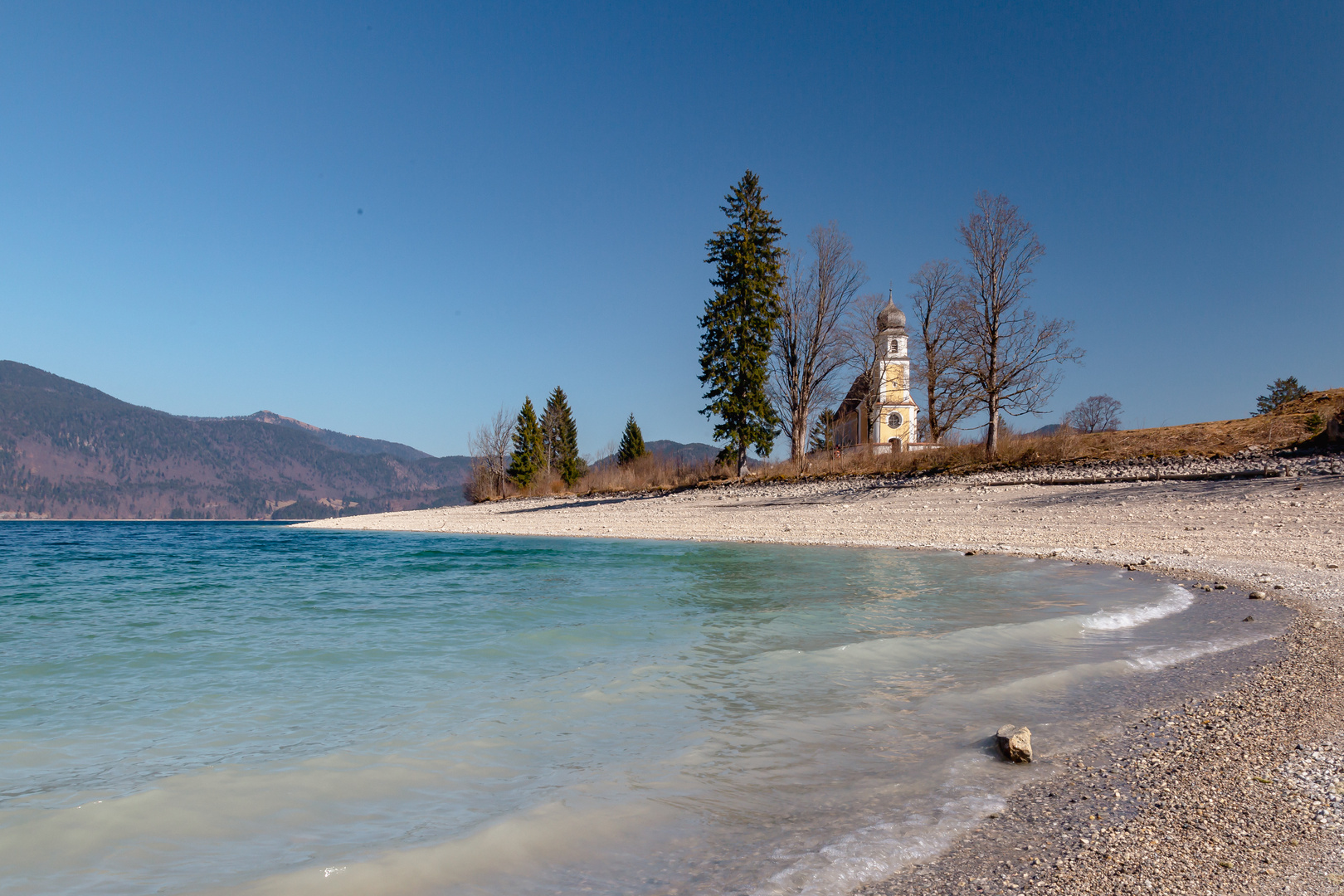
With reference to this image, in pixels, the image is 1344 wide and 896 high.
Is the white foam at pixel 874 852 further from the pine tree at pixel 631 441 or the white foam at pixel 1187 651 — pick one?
the pine tree at pixel 631 441

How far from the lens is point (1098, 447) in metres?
21.3

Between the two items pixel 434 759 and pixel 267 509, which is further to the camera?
pixel 267 509

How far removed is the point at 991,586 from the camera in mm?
9273

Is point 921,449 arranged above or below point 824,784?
above

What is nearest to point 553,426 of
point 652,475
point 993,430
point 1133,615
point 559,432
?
point 559,432

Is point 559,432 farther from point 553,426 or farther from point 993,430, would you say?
point 993,430

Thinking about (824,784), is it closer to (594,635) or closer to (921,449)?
(594,635)

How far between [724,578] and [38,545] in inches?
1181

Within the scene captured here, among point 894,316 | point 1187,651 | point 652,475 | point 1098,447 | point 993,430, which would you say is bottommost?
point 1187,651

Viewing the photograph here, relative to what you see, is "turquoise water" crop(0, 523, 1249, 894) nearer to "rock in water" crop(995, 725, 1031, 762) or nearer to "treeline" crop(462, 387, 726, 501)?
"rock in water" crop(995, 725, 1031, 762)

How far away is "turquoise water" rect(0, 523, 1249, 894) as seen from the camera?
2.53 m

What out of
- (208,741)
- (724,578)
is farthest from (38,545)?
(208,741)

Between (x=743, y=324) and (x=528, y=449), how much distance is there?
3134 cm

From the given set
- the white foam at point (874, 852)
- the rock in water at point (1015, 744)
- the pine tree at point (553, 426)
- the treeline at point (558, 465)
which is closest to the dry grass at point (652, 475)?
the treeline at point (558, 465)
